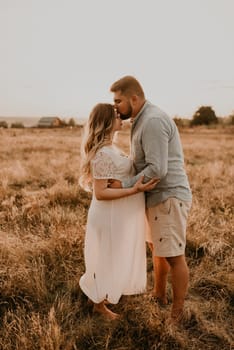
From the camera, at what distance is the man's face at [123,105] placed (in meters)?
2.87

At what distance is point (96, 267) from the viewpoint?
10.1ft

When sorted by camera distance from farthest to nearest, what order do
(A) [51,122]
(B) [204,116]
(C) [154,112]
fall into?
(A) [51,122]
(B) [204,116]
(C) [154,112]

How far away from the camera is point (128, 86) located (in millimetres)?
2834

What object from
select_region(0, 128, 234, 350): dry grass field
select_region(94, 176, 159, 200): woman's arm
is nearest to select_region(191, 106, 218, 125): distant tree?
select_region(0, 128, 234, 350): dry grass field

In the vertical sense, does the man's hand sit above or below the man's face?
below

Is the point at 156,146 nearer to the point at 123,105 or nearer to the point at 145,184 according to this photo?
the point at 145,184

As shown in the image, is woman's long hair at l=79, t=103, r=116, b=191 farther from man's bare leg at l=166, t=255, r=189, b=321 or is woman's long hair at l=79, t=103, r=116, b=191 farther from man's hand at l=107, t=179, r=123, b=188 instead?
man's bare leg at l=166, t=255, r=189, b=321

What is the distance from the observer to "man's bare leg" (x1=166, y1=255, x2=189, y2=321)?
2960mm

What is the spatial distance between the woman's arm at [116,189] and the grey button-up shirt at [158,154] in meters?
0.06

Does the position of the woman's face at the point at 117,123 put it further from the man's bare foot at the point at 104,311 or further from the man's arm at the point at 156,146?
the man's bare foot at the point at 104,311

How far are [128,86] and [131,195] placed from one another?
0.89m

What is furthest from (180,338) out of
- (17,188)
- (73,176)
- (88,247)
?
(73,176)

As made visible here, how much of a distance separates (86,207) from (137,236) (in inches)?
116

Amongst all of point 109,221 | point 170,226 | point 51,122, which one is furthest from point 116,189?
point 51,122
